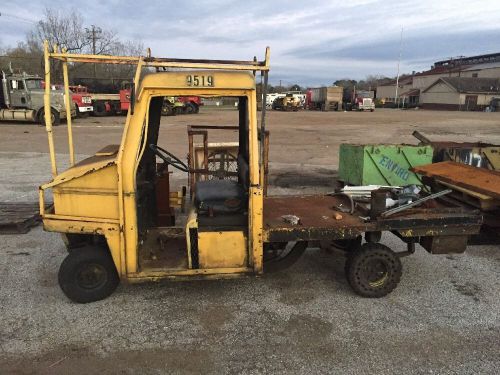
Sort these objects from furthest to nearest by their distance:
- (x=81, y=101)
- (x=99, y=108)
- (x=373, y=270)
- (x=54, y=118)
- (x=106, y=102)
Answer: (x=106, y=102) → (x=99, y=108) → (x=81, y=101) → (x=54, y=118) → (x=373, y=270)

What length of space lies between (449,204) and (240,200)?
8.15ft

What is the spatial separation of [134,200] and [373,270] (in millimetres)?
2412

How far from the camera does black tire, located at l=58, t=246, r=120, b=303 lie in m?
3.78

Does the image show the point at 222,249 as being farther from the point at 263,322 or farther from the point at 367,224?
the point at 367,224

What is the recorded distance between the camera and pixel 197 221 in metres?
3.78

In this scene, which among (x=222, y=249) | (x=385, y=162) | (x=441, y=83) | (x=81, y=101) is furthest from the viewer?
(x=441, y=83)

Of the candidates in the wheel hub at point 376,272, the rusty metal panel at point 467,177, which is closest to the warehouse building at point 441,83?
the rusty metal panel at point 467,177

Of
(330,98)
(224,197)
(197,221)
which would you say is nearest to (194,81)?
(224,197)

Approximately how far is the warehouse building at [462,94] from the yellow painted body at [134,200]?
64.1 m

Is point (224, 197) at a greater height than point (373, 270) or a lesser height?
greater

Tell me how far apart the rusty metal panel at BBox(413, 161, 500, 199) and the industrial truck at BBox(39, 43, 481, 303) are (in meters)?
0.47

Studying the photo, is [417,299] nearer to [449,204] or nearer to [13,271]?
[449,204]

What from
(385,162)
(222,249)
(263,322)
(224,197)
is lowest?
(263,322)

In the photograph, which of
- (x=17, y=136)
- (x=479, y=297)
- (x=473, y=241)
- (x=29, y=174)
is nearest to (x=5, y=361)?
(x=479, y=297)
